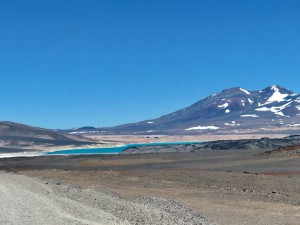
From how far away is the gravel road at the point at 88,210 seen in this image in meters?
21.0

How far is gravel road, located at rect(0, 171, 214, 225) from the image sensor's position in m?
21.0

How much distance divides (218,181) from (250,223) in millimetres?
18495

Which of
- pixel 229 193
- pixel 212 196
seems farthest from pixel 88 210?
pixel 229 193

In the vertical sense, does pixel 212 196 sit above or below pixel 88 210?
above

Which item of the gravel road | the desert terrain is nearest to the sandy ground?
the desert terrain

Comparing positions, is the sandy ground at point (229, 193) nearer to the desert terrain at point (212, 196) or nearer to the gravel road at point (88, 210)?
the desert terrain at point (212, 196)

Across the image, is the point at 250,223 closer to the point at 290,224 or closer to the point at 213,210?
the point at 290,224

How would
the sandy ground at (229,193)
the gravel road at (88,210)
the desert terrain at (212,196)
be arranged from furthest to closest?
1. the sandy ground at (229,193)
2. the desert terrain at (212,196)
3. the gravel road at (88,210)

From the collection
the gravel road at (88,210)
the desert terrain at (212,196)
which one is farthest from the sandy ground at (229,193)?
the gravel road at (88,210)

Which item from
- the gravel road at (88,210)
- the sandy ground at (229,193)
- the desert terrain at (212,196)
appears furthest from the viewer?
the sandy ground at (229,193)

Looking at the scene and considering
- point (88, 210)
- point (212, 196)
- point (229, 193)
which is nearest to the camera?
point (88, 210)

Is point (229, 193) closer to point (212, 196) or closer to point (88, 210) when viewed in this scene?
point (212, 196)

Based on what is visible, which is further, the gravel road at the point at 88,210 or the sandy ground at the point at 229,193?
the sandy ground at the point at 229,193

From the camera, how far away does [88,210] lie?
79.4 feet
